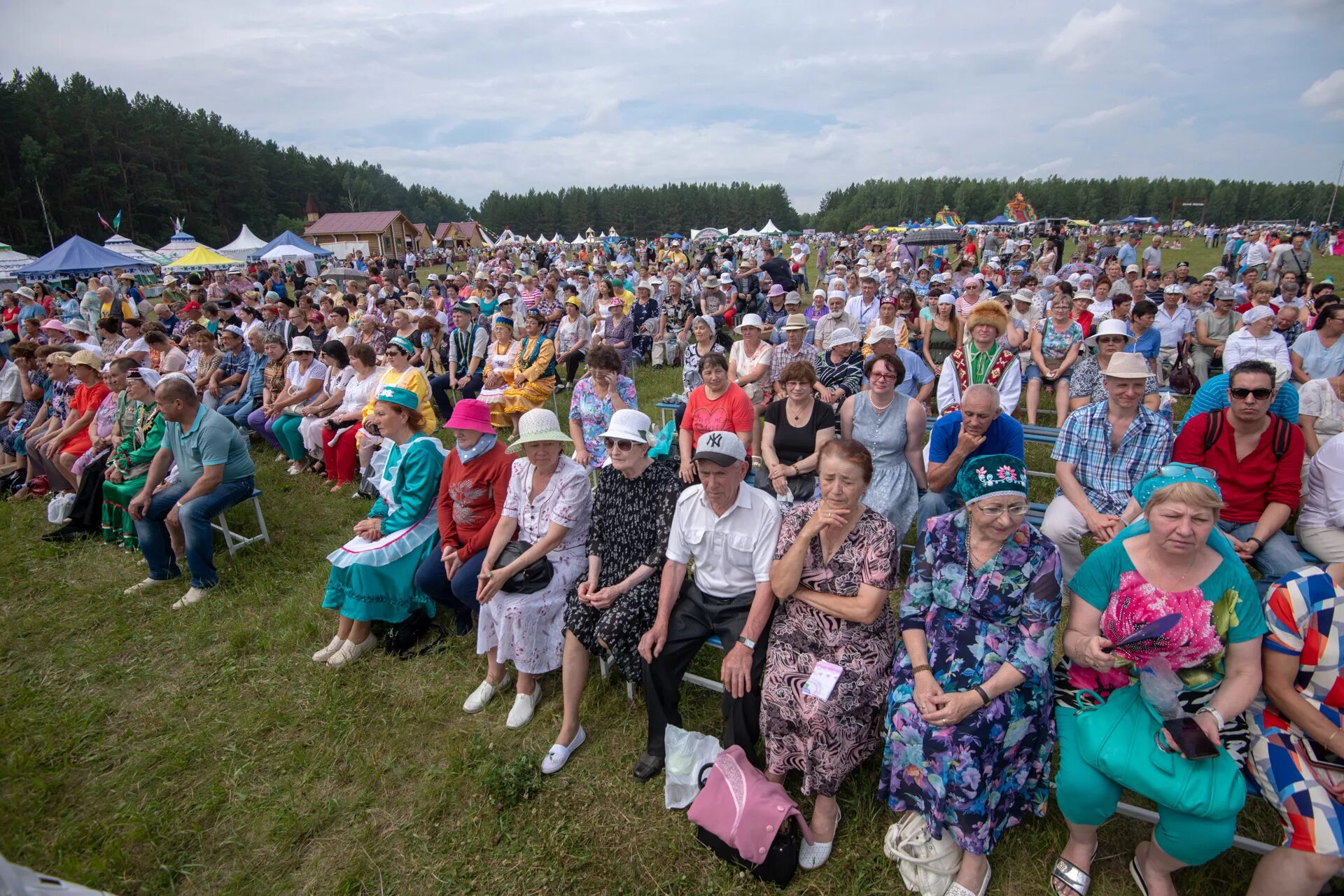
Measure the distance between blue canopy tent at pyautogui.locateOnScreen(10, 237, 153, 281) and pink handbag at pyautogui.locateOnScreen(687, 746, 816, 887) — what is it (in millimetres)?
29579

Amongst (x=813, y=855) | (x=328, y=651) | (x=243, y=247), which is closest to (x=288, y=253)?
(x=243, y=247)

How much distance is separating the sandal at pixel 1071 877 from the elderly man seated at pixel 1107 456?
1.71m

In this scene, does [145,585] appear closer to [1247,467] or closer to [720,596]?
[720,596]

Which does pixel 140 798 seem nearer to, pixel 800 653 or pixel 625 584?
pixel 625 584

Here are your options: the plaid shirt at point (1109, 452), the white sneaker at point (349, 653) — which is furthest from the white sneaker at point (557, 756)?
the plaid shirt at point (1109, 452)

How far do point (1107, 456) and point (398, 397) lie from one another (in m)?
4.51

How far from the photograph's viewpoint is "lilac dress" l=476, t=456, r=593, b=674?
135 inches

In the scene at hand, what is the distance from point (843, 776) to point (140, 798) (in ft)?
11.3

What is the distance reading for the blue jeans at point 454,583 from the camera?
148 inches

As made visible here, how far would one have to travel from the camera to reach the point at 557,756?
10.1 feet

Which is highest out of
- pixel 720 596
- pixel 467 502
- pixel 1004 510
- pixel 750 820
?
pixel 1004 510

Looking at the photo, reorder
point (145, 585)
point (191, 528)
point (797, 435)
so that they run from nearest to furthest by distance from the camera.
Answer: point (797, 435), point (191, 528), point (145, 585)

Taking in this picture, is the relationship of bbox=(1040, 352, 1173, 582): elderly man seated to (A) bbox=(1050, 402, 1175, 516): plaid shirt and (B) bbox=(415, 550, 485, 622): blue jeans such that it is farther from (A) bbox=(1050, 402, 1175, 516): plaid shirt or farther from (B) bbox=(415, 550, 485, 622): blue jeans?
(B) bbox=(415, 550, 485, 622): blue jeans

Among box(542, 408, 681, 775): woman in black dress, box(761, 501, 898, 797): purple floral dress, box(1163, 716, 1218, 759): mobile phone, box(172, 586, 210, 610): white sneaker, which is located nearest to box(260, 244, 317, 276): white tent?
box(172, 586, 210, 610): white sneaker
